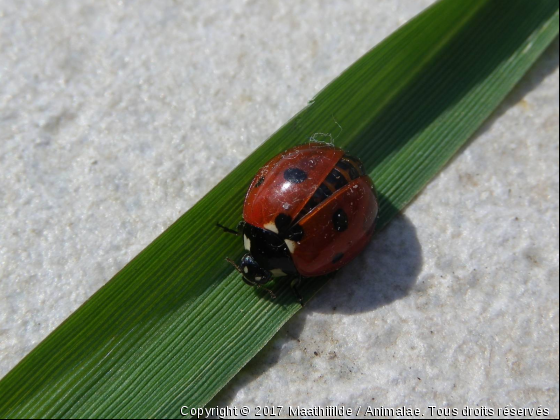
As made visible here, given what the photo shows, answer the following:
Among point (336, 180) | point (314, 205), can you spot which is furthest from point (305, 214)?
point (336, 180)

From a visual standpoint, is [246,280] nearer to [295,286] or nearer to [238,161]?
[295,286]

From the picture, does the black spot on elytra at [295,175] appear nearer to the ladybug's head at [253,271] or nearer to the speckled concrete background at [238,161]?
the ladybug's head at [253,271]

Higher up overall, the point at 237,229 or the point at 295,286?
the point at 237,229

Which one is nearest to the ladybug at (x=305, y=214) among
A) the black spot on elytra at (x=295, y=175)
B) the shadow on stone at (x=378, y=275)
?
the black spot on elytra at (x=295, y=175)

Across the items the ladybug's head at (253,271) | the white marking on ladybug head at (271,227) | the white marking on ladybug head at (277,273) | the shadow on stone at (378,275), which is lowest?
the shadow on stone at (378,275)

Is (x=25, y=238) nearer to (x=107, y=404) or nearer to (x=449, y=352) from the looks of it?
(x=107, y=404)
